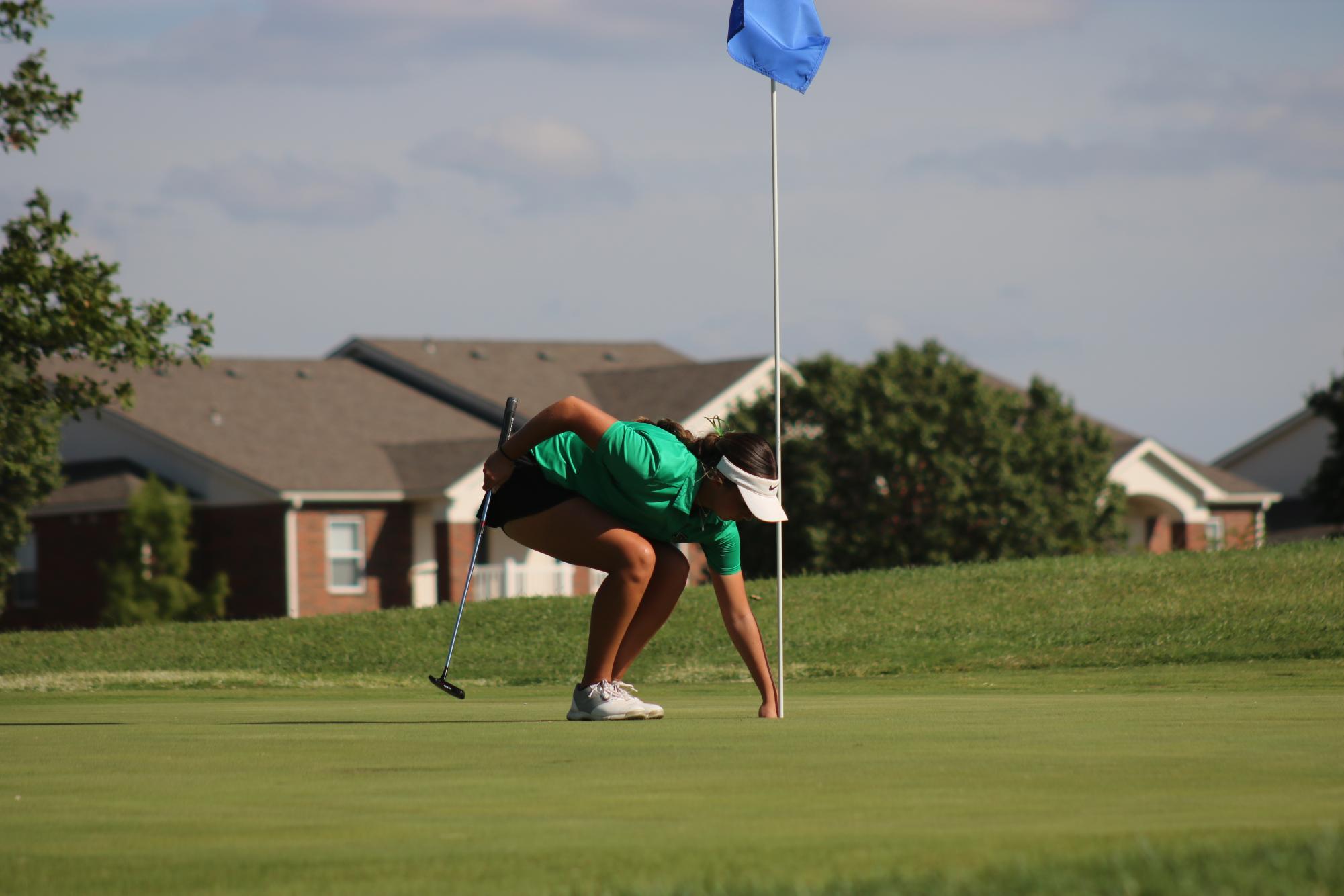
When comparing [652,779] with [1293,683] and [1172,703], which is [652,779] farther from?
[1293,683]

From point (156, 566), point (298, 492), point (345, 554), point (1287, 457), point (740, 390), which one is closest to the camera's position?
point (156, 566)

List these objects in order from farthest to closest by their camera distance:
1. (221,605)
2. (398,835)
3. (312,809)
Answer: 1. (221,605)
2. (312,809)
3. (398,835)

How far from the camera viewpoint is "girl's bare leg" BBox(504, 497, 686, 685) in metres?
8.07

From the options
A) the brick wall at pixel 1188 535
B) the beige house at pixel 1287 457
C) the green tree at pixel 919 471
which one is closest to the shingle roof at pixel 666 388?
the green tree at pixel 919 471

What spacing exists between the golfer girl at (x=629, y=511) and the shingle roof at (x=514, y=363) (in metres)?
34.1

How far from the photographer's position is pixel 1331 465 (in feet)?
150

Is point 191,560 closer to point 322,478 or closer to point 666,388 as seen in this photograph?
point 322,478

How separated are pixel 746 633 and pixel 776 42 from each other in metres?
3.85

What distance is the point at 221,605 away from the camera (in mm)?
36719

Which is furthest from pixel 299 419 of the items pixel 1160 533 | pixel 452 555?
pixel 1160 533

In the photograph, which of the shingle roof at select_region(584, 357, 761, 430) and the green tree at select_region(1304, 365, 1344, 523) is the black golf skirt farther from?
the green tree at select_region(1304, 365, 1344, 523)

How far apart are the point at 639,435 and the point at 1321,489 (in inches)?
1621

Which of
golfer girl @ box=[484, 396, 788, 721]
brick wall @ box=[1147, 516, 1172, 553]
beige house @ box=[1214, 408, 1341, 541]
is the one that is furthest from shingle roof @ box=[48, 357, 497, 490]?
golfer girl @ box=[484, 396, 788, 721]

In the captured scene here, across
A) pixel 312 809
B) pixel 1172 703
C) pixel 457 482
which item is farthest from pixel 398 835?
pixel 457 482
